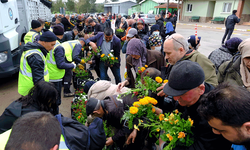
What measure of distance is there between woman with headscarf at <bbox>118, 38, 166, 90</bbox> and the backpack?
164 cm

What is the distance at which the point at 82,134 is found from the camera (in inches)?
63.8

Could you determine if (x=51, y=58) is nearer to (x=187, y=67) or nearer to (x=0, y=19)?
(x=0, y=19)

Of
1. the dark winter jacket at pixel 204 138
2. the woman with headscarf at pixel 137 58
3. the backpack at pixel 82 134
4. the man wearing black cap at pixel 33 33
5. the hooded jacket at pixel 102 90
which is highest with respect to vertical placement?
the man wearing black cap at pixel 33 33

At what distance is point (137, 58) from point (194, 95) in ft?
6.17

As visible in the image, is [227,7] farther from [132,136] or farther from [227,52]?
[132,136]

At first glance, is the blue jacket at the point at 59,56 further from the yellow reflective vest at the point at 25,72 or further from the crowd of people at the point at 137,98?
the yellow reflective vest at the point at 25,72

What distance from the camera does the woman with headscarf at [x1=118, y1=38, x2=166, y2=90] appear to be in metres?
3.30

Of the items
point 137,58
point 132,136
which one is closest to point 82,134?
point 132,136

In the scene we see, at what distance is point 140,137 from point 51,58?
278cm

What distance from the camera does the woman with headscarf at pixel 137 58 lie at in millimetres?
3300

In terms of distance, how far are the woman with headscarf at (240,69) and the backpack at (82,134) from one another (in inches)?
66.7

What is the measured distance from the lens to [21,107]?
6.90 ft

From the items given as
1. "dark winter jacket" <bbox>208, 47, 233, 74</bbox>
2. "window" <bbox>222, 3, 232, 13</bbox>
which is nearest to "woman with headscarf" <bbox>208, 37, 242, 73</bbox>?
"dark winter jacket" <bbox>208, 47, 233, 74</bbox>

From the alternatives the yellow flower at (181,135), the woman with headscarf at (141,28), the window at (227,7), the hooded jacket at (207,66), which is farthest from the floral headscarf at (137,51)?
the window at (227,7)
